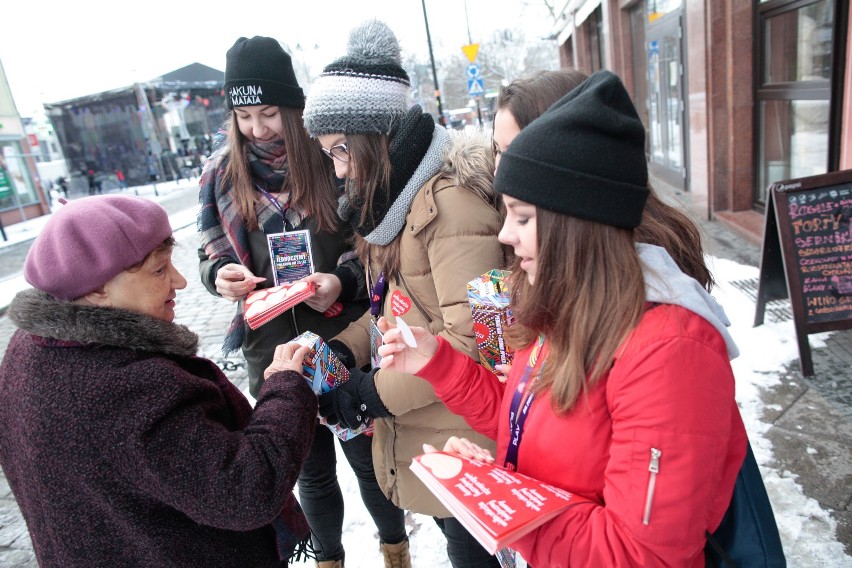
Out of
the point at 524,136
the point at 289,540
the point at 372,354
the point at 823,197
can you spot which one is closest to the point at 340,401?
the point at 372,354

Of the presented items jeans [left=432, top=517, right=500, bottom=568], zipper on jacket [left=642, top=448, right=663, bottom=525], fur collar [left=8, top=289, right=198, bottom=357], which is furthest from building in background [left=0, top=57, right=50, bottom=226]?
zipper on jacket [left=642, top=448, right=663, bottom=525]

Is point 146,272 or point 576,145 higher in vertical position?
point 576,145

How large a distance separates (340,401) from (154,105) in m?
34.3

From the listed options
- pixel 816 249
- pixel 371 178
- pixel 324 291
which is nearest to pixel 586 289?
pixel 371 178

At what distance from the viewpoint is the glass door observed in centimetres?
954

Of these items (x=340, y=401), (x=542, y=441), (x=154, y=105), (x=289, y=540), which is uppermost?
(x=154, y=105)

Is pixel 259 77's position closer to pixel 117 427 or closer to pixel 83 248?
pixel 83 248

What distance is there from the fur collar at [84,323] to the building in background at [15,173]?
23285mm

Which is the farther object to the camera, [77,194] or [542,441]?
[77,194]

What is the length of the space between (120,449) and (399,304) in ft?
3.14

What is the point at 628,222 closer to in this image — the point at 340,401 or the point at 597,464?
the point at 597,464

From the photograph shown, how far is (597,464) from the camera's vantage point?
1.29 meters

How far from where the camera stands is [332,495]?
8.54ft

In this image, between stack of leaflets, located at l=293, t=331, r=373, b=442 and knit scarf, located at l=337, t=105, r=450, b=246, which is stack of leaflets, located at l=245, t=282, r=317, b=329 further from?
knit scarf, located at l=337, t=105, r=450, b=246
